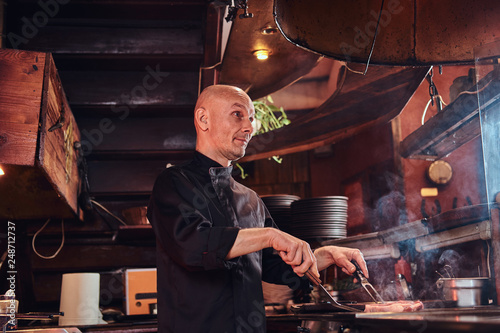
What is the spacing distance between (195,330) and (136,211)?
7.95 ft

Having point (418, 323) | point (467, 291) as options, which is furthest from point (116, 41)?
point (418, 323)

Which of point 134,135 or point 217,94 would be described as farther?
point 134,135

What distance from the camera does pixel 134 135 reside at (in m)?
4.41

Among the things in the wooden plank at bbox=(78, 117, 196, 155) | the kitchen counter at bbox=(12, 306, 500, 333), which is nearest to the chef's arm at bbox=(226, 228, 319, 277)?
the kitchen counter at bbox=(12, 306, 500, 333)

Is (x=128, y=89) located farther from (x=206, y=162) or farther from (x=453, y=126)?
(x=453, y=126)

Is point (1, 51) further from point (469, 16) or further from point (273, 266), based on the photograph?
point (469, 16)

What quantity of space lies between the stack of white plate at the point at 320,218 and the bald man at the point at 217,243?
1.82 m

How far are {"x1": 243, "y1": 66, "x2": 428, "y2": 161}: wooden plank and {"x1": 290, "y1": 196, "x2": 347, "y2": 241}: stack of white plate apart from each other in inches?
27.0

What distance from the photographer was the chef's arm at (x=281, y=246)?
1.72m

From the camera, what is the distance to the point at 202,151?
2334mm

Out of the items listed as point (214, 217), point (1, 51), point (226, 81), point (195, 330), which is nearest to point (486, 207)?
point (214, 217)

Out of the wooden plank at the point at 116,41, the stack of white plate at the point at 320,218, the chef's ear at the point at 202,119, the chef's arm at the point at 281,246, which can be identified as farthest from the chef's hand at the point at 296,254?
the stack of white plate at the point at 320,218

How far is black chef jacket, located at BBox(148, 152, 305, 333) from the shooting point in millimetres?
1829

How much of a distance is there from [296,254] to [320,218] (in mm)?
2647
